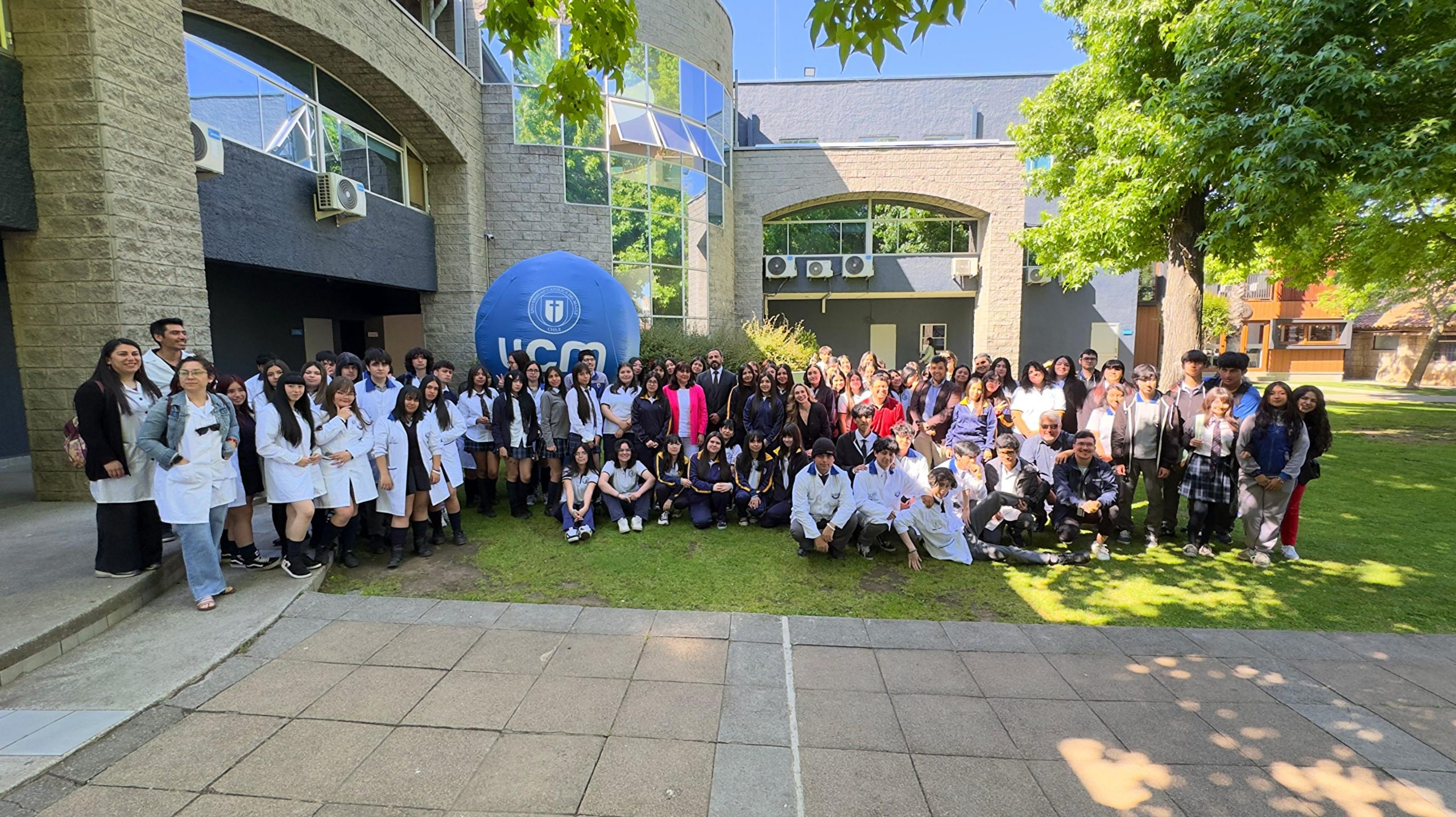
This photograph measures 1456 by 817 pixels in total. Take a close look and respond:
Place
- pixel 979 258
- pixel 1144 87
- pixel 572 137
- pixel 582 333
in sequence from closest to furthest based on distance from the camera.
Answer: pixel 582 333, pixel 1144 87, pixel 572 137, pixel 979 258

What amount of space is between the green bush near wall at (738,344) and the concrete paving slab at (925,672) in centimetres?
918

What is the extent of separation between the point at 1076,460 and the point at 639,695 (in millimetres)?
4776

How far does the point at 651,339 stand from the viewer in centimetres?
1353

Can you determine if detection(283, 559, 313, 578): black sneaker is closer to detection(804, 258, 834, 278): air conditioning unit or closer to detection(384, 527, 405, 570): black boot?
detection(384, 527, 405, 570): black boot

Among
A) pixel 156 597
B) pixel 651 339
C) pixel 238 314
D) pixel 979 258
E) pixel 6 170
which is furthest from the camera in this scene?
pixel 979 258

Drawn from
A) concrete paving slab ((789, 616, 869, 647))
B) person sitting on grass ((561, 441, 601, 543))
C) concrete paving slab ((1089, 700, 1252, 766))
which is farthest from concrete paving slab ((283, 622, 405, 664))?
concrete paving slab ((1089, 700, 1252, 766))

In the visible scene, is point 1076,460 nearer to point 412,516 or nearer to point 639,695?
point 639,695

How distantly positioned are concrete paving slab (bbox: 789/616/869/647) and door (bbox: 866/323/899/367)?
64.1 ft

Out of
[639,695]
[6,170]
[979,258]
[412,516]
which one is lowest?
[639,695]

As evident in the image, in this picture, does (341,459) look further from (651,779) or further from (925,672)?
(925,672)

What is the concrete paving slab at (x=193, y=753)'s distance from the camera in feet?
9.12

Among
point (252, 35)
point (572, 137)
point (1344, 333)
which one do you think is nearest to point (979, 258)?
point (572, 137)

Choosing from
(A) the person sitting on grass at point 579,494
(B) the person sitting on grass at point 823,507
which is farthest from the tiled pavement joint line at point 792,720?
(A) the person sitting on grass at point 579,494

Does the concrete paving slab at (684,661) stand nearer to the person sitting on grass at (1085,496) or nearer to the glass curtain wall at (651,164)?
the person sitting on grass at (1085,496)
